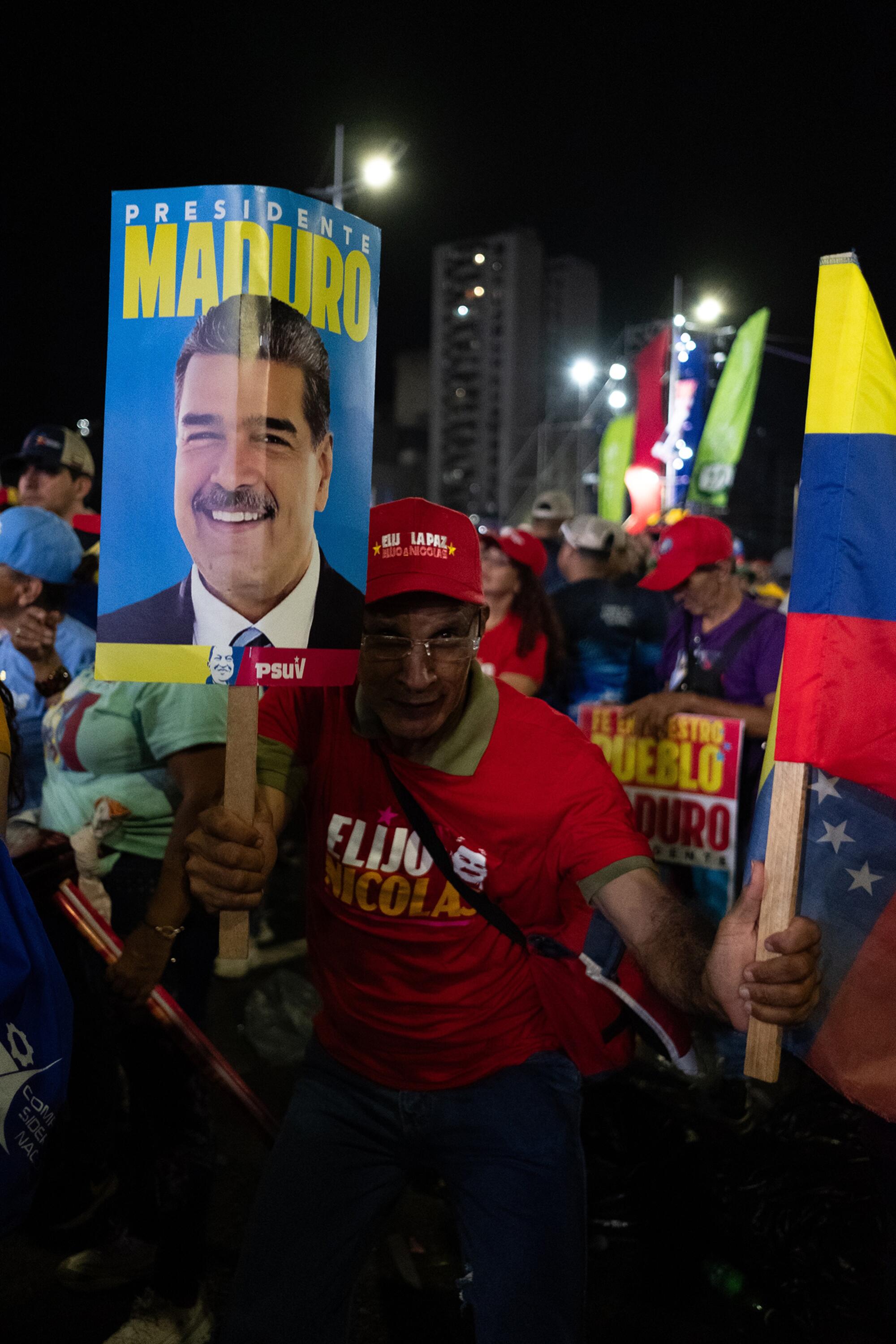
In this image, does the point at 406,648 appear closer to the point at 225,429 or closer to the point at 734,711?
the point at 225,429

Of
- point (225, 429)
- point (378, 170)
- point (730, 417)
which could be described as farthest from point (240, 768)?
point (730, 417)

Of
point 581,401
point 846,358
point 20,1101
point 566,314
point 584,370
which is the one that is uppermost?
point 566,314

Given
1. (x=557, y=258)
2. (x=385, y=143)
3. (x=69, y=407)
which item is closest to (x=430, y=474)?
(x=557, y=258)

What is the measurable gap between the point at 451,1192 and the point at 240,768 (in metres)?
1.21

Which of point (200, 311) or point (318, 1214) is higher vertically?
point (200, 311)

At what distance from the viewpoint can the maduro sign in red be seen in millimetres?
4559

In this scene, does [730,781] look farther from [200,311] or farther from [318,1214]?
[200,311]

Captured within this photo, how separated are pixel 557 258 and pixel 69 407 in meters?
44.1

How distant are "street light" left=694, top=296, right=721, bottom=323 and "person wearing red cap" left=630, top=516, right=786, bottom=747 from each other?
20.4 metres

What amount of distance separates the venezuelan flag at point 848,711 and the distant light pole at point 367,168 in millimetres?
10092

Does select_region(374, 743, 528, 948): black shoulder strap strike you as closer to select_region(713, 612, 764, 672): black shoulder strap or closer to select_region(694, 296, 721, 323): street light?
select_region(713, 612, 764, 672): black shoulder strap

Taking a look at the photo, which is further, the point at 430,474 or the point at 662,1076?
the point at 430,474

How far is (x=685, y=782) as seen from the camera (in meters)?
4.66

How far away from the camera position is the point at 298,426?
6.07ft
